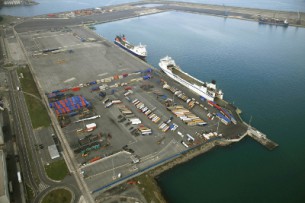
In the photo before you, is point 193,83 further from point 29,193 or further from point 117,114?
point 29,193

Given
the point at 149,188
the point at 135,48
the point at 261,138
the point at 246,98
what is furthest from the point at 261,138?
the point at 135,48

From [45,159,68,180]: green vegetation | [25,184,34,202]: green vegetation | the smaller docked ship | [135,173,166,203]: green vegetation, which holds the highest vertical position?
the smaller docked ship

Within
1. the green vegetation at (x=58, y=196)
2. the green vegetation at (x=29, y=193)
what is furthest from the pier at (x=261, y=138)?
the green vegetation at (x=29, y=193)

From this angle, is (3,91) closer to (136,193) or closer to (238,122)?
(136,193)

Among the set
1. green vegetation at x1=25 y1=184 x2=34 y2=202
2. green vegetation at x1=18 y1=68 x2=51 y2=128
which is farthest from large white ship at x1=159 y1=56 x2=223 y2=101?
green vegetation at x1=25 y1=184 x2=34 y2=202

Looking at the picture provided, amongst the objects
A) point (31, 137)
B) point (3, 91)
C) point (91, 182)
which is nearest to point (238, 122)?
point (91, 182)

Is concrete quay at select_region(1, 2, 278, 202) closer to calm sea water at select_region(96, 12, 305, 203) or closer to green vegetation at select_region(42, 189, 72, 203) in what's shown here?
green vegetation at select_region(42, 189, 72, 203)
